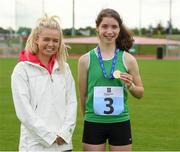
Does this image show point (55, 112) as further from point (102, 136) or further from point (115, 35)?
point (115, 35)

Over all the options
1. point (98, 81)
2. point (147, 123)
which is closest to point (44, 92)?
point (98, 81)

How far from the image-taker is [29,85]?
3637mm

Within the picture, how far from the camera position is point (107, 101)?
13.4 ft

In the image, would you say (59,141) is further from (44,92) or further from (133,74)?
(133,74)

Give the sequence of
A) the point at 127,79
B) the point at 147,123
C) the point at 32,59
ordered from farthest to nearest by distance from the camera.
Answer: the point at 147,123 → the point at 127,79 → the point at 32,59

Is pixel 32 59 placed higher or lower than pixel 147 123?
higher

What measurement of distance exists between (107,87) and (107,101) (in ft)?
0.39

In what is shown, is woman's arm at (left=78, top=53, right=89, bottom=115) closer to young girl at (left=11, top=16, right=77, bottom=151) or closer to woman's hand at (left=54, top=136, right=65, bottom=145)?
young girl at (left=11, top=16, right=77, bottom=151)

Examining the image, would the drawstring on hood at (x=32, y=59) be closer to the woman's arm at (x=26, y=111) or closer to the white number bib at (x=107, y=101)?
the woman's arm at (x=26, y=111)

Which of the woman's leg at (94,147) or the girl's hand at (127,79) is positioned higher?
the girl's hand at (127,79)

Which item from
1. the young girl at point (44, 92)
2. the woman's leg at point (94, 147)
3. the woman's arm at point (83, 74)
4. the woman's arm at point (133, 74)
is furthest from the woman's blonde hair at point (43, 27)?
the woman's leg at point (94, 147)

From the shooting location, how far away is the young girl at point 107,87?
407 cm

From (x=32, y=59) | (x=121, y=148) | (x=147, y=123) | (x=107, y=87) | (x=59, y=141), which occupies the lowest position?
(x=147, y=123)

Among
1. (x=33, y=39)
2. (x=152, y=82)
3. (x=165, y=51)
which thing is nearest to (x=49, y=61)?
(x=33, y=39)
